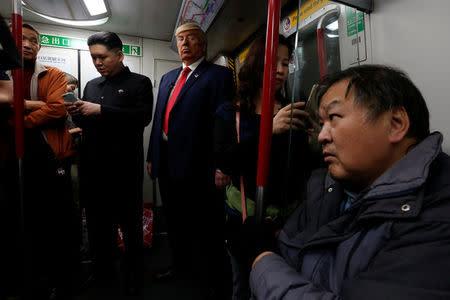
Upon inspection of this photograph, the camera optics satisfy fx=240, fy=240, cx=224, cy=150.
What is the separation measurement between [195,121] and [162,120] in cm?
31

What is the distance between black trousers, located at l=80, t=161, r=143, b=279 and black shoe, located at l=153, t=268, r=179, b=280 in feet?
0.57

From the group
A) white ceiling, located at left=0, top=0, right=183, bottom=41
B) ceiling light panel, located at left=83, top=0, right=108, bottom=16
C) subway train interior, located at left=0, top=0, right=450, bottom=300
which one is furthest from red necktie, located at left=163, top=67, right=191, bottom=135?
ceiling light panel, located at left=83, top=0, right=108, bottom=16

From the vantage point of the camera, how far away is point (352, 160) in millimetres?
671

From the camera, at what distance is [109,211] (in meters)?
1.85

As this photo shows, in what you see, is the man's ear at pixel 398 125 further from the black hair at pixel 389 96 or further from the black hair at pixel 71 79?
the black hair at pixel 71 79

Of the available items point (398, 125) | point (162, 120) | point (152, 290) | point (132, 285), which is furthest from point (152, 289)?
point (398, 125)

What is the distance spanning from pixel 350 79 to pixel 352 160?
0.79ft

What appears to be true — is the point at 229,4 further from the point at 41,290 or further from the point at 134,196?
the point at 41,290

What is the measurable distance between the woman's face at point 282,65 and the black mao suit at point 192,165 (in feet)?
1.45

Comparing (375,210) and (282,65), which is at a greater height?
(282,65)

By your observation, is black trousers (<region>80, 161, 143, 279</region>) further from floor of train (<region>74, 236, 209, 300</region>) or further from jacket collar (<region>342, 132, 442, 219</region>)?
jacket collar (<region>342, 132, 442, 219</region>)

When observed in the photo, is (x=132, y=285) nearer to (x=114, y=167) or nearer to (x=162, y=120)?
(x=114, y=167)

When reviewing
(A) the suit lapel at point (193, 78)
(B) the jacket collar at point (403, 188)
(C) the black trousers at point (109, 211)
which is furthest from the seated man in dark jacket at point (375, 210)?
(C) the black trousers at point (109, 211)

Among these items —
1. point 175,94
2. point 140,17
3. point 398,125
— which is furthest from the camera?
point 140,17
